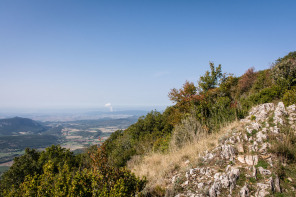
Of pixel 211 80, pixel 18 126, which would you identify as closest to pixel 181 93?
pixel 211 80

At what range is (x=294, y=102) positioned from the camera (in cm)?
548

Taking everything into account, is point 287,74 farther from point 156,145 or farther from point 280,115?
point 156,145

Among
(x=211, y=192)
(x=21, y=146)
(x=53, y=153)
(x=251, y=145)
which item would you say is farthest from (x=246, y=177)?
(x=21, y=146)

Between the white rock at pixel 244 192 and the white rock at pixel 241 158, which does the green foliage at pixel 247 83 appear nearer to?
the white rock at pixel 241 158

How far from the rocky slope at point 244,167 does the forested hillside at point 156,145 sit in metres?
0.34

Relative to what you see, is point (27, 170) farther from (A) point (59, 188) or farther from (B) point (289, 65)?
(B) point (289, 65)

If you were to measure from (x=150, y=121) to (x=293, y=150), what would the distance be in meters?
13.4

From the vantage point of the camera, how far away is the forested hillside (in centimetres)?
292

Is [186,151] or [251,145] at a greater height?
[251,145]

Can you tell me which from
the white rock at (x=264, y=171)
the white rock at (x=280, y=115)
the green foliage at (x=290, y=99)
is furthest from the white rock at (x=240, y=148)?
the green foliage at (x=290, y=99)

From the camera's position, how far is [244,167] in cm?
354

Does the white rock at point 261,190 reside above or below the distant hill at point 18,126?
above

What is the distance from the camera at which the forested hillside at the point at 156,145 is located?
292 cm

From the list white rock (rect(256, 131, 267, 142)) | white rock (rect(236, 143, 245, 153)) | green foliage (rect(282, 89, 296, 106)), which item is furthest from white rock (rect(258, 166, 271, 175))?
green foliage (rect(282, 89, 296, 106))
